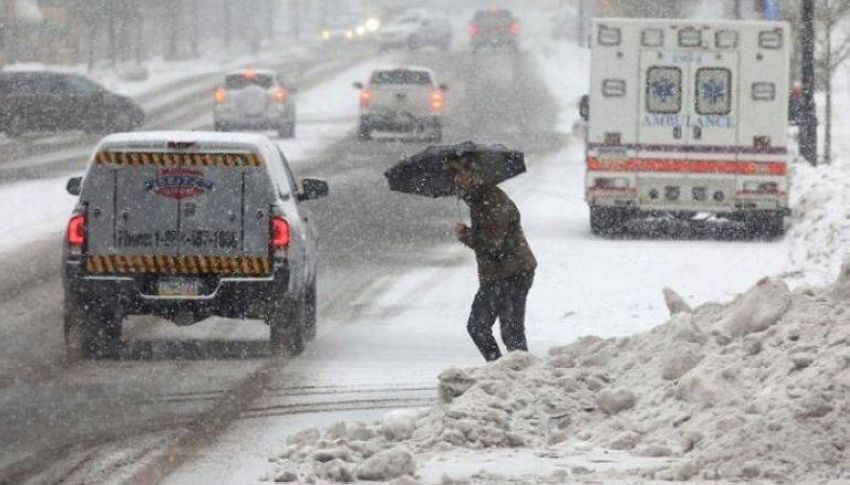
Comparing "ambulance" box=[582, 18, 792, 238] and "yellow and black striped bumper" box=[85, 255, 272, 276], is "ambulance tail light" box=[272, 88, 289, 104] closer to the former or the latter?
"ambulance" box=[582, 18, 792, 238]

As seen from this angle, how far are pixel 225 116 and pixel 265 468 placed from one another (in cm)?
4034

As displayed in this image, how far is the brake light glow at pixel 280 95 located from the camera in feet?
168

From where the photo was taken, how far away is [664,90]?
2855 cm

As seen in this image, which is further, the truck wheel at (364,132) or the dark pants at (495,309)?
the truck wheel at (364,132)

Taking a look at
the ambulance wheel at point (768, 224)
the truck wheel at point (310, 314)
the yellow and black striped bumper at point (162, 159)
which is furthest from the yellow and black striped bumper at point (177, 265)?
the ambulance wheel at point (768, 224)

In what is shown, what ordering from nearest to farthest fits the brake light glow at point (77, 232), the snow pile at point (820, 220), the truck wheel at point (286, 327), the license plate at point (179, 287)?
the brake light glow at point (77, 232)
the license plate at point (179, 287)
the truck wheel at point (286, 327)
the snow pile at point (820, 220)

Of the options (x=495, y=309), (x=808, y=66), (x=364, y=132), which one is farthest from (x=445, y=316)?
(x=364, y=132)

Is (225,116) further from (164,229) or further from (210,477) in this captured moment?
(210,477)

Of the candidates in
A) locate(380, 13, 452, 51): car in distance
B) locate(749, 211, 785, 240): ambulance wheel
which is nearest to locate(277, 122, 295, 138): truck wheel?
locate(749, 211, 785, 240): ambulance wheel

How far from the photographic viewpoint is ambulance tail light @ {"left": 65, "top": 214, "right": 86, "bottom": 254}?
16484 millimetres

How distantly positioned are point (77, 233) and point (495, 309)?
12.8ft

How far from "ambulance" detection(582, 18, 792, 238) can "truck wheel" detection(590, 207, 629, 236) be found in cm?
45

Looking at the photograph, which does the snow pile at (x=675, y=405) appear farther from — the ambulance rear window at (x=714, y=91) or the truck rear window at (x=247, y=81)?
the truck rear window at (x=247, y=81)

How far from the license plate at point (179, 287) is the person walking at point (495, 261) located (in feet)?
10.3
